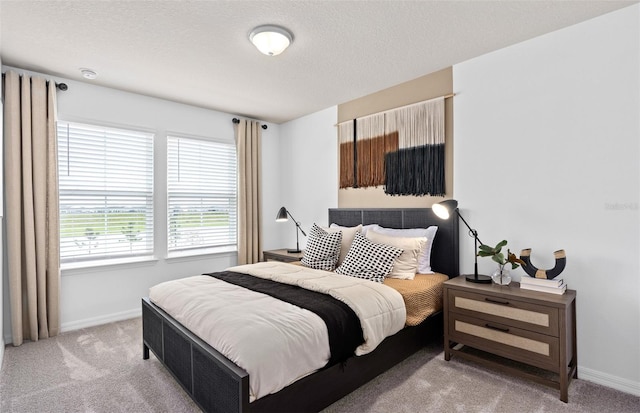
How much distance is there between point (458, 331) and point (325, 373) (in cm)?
122

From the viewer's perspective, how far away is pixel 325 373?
1893 millimetres

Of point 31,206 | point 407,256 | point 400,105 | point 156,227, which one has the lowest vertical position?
point 407,256

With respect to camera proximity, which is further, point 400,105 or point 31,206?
point 400,105

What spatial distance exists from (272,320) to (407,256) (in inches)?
59.5

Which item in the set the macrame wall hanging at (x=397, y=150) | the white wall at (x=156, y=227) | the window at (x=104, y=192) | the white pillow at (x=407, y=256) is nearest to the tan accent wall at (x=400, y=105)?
the macrame wall hanging at (x=397, y=150)

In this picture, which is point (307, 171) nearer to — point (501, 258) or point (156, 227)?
point (156, 227)

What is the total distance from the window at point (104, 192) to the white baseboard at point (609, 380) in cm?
426

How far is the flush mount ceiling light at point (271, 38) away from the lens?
239cm

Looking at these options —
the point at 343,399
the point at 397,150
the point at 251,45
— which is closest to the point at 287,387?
the point at 343,399

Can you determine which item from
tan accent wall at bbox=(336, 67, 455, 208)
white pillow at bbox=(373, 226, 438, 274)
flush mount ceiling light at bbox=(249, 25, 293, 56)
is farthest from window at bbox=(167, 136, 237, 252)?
white pillow at bbox=(373, 226, 438, 274)

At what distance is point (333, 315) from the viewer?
6.64 feet

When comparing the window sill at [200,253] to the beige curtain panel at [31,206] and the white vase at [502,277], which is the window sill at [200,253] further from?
the white vase at [502,277]

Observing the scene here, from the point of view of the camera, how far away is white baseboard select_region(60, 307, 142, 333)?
3371 millimetres

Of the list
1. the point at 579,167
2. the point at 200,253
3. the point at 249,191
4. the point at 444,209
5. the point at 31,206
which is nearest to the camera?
the point at 579,167
